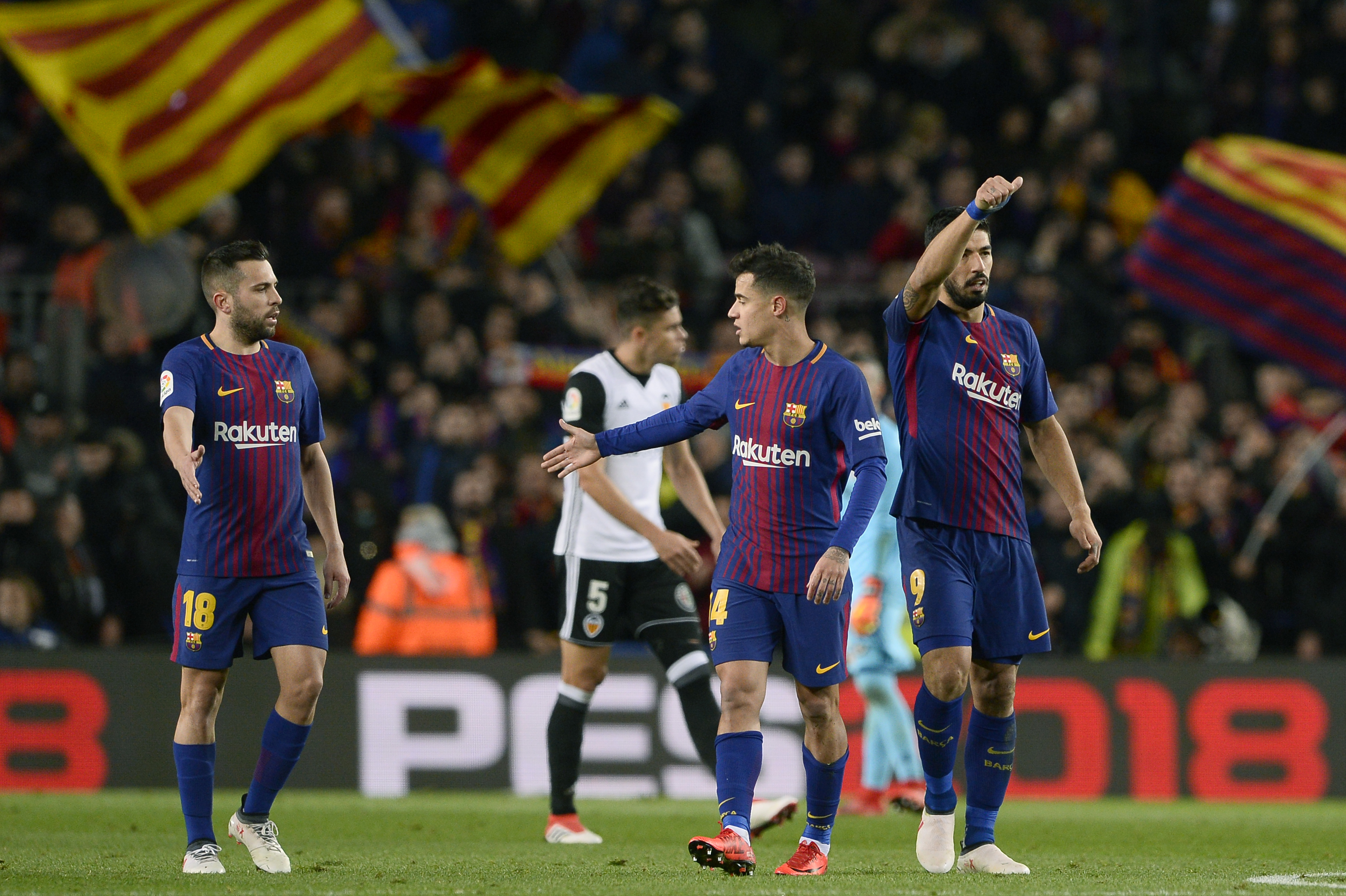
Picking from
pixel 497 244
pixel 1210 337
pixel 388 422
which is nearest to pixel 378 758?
pixel 388 422

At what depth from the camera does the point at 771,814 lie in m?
8.35

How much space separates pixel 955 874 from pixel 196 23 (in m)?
9.51

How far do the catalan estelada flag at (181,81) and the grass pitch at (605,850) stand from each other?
4526mm

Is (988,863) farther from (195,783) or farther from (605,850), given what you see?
(195,783)

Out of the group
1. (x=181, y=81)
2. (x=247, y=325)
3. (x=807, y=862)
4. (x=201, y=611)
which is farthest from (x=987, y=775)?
(x=181, y=81)

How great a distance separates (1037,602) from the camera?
682cm

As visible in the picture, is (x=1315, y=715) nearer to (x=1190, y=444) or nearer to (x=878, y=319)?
(x=1190, y=444)

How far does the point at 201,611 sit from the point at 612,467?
91.8 inches

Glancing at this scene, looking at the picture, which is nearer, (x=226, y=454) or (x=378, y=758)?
(x=226, y=454)

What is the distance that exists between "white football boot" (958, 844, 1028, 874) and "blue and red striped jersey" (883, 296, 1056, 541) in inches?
47.6

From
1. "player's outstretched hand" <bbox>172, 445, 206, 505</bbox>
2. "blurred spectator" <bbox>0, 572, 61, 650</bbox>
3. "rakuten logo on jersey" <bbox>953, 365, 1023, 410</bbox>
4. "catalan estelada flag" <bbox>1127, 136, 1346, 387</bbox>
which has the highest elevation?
"catalan estelada flag" <bbox>1127, 136, 1346, 387</bbox>

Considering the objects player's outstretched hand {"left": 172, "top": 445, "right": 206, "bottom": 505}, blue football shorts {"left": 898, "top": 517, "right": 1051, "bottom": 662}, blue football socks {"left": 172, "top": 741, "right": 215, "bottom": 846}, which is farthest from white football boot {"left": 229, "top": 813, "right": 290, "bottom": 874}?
blue football shorts {"left": 898, "top": 517, "right": 1051, "bottom": 662}

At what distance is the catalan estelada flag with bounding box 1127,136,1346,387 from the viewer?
13.6 metres

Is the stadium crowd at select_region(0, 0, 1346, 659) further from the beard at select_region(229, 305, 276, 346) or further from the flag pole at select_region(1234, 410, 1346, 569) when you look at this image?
the beard at select_region(229, 305, 276, 346)
